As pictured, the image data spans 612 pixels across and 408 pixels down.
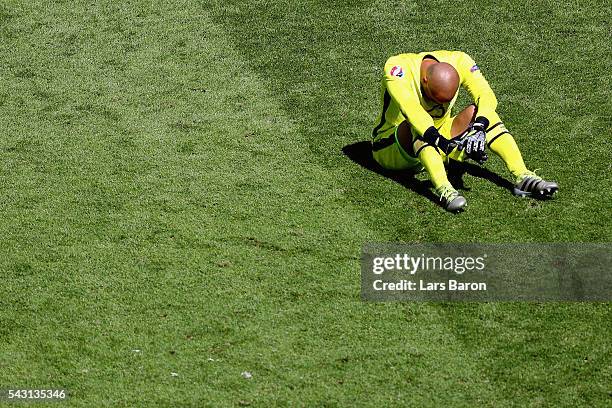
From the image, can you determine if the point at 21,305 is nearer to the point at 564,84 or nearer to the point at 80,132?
the point at 80,132

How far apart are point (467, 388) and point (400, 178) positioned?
13.1 ft

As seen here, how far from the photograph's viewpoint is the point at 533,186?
11562mm

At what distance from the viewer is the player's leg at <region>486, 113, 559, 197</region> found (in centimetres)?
1159

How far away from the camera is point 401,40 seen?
16.0 metres

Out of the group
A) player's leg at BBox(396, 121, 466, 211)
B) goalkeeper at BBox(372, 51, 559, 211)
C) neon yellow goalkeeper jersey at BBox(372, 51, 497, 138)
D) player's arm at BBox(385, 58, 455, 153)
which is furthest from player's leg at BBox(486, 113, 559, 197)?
player's leg at BBox(396, 121, 466, 211)

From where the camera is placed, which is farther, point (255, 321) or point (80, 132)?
point (80, 132)

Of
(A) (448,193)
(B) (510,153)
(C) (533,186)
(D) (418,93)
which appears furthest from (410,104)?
(C) (533,186)

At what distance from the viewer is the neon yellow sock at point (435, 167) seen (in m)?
11.4

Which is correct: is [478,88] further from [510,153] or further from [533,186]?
[533,186]

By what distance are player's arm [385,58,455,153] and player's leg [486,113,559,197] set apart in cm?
48

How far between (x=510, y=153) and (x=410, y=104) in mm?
1213

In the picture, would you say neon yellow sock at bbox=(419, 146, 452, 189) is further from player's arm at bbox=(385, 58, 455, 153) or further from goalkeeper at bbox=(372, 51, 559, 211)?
player's arm at bbox=(385, 58, 455, 153)

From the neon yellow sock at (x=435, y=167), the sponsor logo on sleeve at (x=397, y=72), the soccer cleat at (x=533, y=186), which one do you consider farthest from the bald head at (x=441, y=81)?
the soccer cleat at (x=533, y=186)

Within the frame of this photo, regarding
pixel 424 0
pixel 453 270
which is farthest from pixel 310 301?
pixel 424 0
